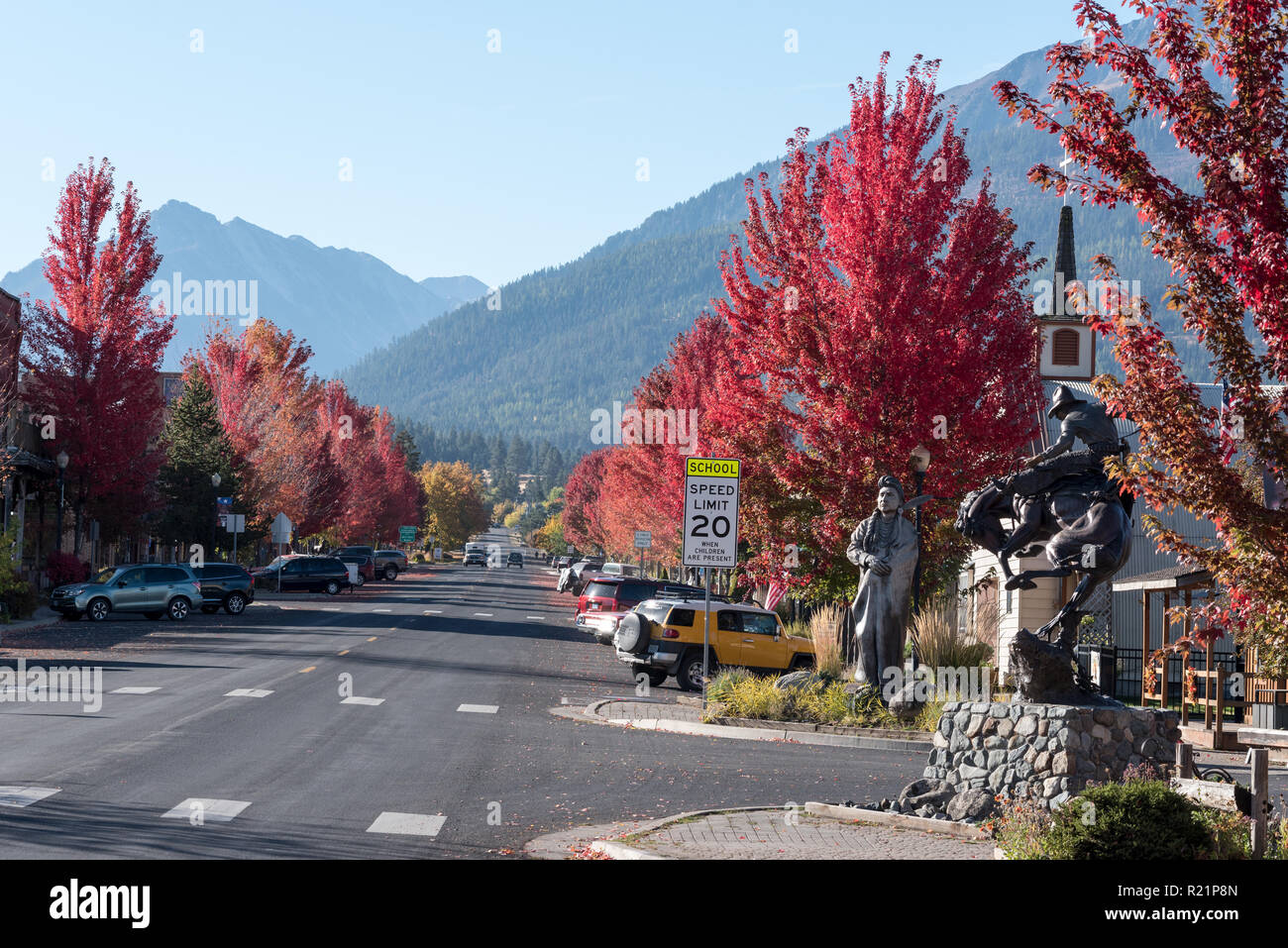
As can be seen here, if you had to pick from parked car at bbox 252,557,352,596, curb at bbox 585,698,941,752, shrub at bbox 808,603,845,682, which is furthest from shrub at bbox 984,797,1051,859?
parked car at bbox 252,557,352,596

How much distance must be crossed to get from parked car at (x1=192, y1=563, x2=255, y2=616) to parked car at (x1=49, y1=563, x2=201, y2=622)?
2332mm

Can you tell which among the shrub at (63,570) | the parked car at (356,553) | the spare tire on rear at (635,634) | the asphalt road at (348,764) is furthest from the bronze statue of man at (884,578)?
the parked car at (356,553)

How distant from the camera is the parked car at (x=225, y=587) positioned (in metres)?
43.9

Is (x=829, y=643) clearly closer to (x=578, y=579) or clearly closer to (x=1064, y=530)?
(x=1064, y=530)

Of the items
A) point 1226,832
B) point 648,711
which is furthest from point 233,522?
point 1226,832

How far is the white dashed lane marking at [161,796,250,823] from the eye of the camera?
10.7m

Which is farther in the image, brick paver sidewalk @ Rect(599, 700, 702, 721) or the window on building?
the window on building

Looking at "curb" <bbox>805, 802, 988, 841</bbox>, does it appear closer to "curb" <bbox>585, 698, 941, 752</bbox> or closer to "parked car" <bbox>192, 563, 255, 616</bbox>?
"curb" <bbox>585, 698, 941, 752</bbox>

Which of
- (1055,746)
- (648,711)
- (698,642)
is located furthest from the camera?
(698,642)

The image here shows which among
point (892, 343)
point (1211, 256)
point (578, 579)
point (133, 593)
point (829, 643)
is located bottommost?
point (578, 579)

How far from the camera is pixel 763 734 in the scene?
63.6ft

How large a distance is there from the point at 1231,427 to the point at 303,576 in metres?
55.6
